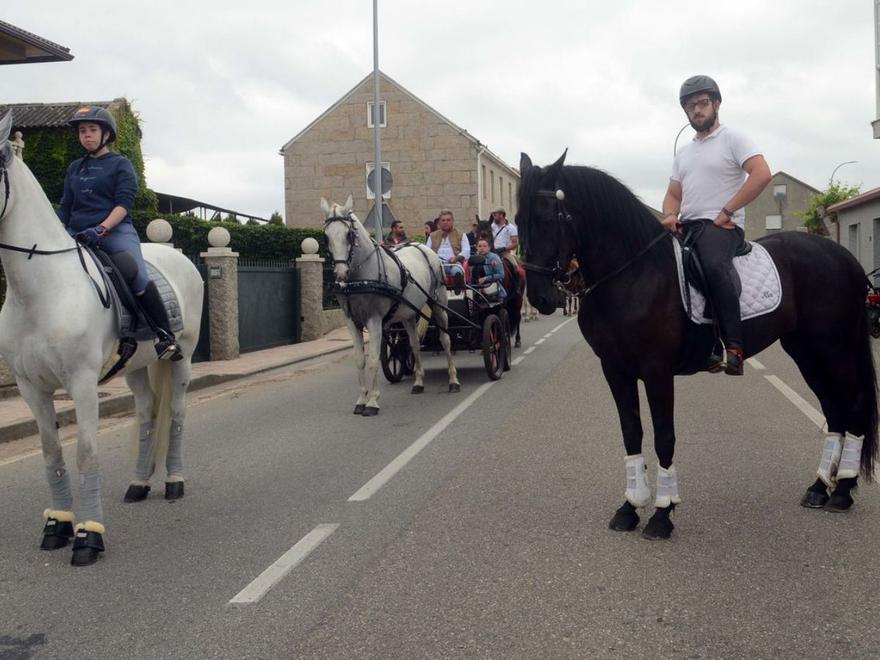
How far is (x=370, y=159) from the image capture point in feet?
161

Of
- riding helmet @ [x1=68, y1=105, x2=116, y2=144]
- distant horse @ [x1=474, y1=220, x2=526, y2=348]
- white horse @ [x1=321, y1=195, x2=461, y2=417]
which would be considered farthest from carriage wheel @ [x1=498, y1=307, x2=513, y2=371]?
riding helmet @ [x1=68, y1=105, x2=116, y2=144]

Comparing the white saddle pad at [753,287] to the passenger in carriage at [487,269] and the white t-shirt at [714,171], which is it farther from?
the passenger in carriage at [487,269]

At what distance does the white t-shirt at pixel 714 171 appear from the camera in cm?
531

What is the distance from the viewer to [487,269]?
1312cm

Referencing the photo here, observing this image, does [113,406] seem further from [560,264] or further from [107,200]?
[560,264]

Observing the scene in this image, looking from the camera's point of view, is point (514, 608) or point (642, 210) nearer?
point (514, 608)

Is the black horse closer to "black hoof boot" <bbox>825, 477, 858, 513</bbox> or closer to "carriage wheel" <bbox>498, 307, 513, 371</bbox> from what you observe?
"black hoof boot" <bbox>825, 477, 858, 513</bbox>

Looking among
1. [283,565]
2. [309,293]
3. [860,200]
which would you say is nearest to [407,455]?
[283,565]

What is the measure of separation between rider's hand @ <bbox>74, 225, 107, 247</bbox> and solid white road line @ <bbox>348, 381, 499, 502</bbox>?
230cm

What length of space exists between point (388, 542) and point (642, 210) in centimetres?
240

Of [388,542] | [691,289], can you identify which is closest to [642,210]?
[691,289]

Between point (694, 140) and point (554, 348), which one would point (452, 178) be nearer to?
point (554, 348)

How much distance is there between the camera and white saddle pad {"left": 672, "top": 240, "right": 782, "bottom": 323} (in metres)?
5.24

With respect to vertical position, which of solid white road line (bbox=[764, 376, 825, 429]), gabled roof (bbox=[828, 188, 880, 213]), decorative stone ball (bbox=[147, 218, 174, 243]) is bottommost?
solid white road line (bbox=[764, 376, 825, 429])
